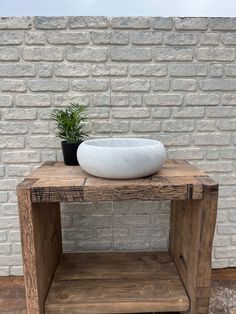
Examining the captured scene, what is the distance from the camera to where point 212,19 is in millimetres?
1087

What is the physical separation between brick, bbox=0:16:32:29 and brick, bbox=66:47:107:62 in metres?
0.18

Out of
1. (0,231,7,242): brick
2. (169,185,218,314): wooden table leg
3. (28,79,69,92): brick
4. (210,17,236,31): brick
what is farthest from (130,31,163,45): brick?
(0,231,7,242): brick

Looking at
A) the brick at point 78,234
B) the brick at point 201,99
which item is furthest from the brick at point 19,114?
the brick at point 201,99

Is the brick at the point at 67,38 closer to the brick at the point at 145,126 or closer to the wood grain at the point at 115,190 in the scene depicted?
the brick at the point at 145,126

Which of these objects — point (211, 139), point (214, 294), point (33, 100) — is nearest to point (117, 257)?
point (214, 294)

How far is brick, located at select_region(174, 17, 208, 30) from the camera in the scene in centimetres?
108

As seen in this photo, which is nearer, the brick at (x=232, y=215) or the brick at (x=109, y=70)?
the brick at (x=109, y=70)

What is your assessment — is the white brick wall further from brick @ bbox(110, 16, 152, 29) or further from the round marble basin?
the round marble basin

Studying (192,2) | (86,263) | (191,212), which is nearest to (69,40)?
(192,2)

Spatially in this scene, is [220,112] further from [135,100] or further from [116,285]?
[116,285]

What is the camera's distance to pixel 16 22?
3.47 ft

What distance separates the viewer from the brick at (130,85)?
3.67 ft

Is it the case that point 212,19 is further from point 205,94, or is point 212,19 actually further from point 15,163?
point 15,163

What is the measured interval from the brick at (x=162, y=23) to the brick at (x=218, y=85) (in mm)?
263
